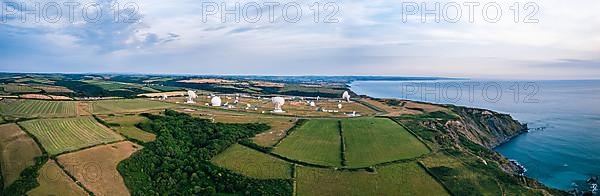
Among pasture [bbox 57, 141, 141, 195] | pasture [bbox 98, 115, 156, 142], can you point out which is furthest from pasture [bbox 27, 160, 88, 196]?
pasture [bbox 98, 115, 156, 142]

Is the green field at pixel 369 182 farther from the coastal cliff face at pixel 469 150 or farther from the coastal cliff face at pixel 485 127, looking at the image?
the coastal cliff face at pixel 485 127

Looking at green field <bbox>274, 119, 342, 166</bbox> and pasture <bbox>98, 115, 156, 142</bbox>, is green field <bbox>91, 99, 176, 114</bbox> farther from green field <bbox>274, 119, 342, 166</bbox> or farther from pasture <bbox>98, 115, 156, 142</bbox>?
green field <bbox>274, 119, 342, 166</bbox>

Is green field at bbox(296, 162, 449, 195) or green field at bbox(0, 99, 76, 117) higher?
green field at bbox(0, 99, 76, 117)

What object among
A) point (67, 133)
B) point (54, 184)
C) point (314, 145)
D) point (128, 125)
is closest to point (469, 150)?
point (314, 145)

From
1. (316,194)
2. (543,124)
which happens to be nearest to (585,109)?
(543,124)

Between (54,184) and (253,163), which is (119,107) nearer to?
(54,184)

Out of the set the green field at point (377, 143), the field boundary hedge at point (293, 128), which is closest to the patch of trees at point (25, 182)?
the field boundary hedge at point (293, 128)
